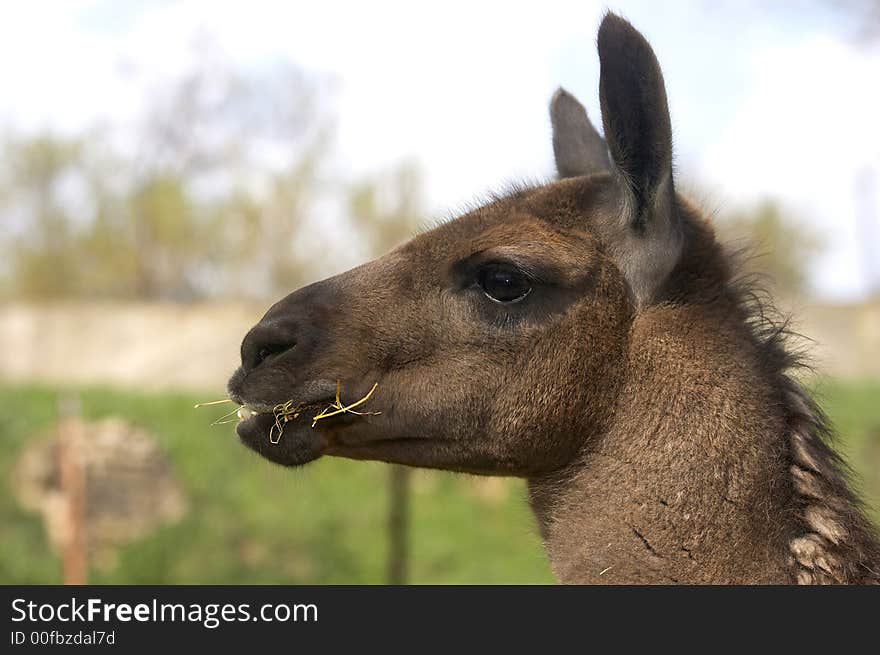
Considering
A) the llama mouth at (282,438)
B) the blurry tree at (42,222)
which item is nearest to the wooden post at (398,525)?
the llama mouth at (282,438)

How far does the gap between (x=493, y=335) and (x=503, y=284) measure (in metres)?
0.18

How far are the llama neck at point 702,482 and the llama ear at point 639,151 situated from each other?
8.3 inches

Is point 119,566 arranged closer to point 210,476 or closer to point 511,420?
point 210,476

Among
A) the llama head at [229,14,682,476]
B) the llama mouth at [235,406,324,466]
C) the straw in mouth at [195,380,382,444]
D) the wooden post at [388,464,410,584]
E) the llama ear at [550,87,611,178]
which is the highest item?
the llama ear at [550,87,611,178]

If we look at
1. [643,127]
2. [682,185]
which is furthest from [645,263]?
[682,185]

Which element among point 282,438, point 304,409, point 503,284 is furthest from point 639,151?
point 282,438

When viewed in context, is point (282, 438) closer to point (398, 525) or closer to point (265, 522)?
point (398, 525)

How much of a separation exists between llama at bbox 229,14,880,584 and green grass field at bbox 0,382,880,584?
1090 centimetres

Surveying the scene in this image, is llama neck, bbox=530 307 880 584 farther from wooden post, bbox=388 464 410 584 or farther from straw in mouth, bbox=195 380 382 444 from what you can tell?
wooden post, bbox=388 464 410 584

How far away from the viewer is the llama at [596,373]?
3.21 meters

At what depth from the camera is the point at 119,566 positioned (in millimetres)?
15094

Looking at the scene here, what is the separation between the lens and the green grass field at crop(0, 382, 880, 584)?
50.1ft

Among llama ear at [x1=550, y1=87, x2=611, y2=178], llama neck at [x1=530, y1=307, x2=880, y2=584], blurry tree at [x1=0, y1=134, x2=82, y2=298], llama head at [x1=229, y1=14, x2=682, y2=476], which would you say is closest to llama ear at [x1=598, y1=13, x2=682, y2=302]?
llama head at [x1=229, y1=14, x2=682, y2=476]

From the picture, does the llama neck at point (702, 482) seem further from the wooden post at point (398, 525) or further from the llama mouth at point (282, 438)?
the wooden post at point (398, 525)
